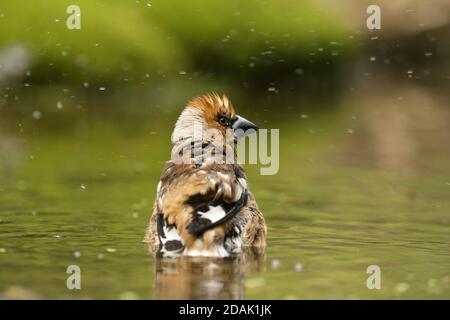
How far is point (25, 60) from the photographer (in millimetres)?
24016

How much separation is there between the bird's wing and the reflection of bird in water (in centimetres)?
22

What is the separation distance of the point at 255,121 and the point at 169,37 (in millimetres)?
5783

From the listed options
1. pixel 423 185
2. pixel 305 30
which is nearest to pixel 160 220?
pixel 423 185

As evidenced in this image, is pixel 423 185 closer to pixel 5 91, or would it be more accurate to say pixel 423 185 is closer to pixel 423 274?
pixel 423 274

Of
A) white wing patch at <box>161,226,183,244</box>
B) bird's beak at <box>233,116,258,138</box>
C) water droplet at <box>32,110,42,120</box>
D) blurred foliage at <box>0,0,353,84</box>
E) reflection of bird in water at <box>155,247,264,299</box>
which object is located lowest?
reflection of bird in water at <box>155,247,264,299</box>

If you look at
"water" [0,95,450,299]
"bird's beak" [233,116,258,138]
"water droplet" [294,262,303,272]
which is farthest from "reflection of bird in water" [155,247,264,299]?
"bird's beak" [233,116,258,138]

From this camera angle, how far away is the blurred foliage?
24.0 meters

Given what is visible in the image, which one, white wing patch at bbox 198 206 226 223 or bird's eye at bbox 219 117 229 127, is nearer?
white wing patch at bbox 198 206 226 223

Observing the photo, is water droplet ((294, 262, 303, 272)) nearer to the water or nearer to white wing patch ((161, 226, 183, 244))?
the water

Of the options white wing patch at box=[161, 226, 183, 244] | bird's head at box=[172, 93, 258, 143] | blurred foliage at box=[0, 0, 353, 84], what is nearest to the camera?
white wing patch at box=[161, 226, 183, 244]

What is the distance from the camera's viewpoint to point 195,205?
29.1ft

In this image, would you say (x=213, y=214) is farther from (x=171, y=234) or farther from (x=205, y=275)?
(x=205, y=275)

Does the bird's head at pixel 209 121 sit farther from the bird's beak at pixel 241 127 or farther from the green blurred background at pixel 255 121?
the green blurred background at pixel 255 121

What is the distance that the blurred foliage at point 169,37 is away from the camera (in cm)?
2398
